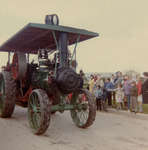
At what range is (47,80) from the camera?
4945 millimetres

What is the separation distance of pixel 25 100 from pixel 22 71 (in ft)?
3.07

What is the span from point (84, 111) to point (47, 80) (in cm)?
119

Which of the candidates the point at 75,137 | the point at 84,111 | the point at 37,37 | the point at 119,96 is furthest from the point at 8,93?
the point at 119,96

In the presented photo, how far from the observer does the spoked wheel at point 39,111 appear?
4355 mm

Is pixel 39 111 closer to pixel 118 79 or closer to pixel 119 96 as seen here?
pixel 119 96

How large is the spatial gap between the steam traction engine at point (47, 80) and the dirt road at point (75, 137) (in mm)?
283

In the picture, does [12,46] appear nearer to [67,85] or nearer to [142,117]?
[67,85]

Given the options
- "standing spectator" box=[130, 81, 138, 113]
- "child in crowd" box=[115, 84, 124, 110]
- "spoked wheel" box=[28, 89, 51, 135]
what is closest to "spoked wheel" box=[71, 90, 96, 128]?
"spoked wheel" box=[28, 89, 51, 135]

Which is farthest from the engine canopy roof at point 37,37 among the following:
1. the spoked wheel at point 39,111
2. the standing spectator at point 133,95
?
the standing spectator at point 133,95

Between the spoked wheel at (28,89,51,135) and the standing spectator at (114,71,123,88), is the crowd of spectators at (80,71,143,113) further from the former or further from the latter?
the spoked wheel at (28,89,51,135)

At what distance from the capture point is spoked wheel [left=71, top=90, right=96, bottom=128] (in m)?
5.07

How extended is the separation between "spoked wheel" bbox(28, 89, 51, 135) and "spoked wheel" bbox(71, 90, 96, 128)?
3.34 ft

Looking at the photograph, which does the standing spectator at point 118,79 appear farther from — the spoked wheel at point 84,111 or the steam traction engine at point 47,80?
the spoked wheel at point 84,111

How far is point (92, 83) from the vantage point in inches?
404
